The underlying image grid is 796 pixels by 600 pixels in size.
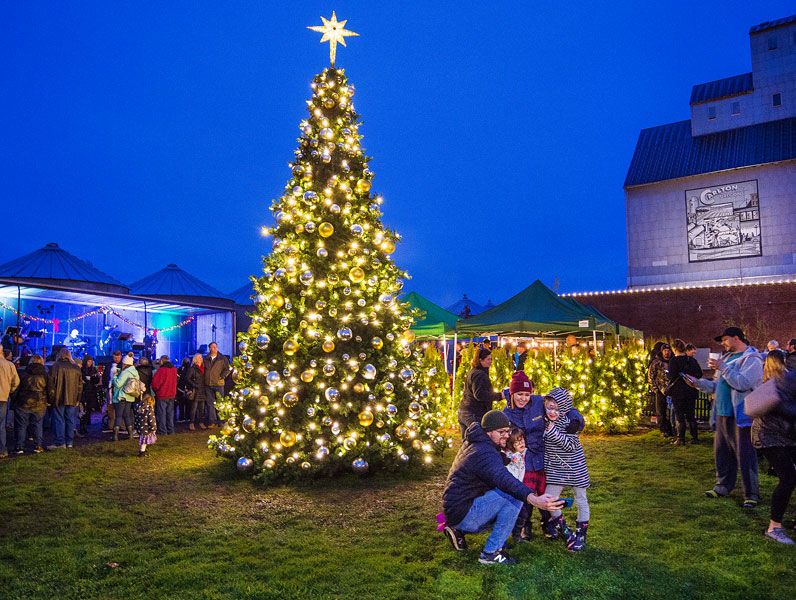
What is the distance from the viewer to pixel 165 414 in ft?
47.1

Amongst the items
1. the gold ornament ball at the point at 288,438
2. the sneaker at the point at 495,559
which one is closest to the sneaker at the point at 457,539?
the sneaker at the point at 495,559

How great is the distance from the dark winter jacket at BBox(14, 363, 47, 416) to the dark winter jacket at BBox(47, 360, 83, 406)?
0.23 m

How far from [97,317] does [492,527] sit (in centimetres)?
2183

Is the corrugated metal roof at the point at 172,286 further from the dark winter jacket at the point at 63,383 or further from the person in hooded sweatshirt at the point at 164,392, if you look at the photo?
the dark winter jacket at the point at 63,383

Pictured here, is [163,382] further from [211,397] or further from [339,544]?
[339,544]

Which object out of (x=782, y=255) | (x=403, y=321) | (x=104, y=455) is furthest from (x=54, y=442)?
(x=782, y=255)

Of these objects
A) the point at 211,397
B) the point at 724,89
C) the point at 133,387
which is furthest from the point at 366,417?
the point at 724,89

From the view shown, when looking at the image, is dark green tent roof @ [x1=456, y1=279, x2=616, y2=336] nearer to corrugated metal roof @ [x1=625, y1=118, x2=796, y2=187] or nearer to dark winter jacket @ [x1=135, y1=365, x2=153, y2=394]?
dark winter jacket @ [x1=135, y1=365, x2=153, y2=394]

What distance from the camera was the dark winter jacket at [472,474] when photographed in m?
5.18

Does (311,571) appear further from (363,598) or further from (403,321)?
(403,321)

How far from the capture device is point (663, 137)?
32.2 meters

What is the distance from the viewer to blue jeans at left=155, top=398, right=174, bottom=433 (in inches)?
561

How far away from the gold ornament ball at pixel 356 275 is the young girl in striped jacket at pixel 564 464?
395 centimetres

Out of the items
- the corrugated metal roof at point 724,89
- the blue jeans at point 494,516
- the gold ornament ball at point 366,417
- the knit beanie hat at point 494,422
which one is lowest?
the blue jeans at point 494,516
